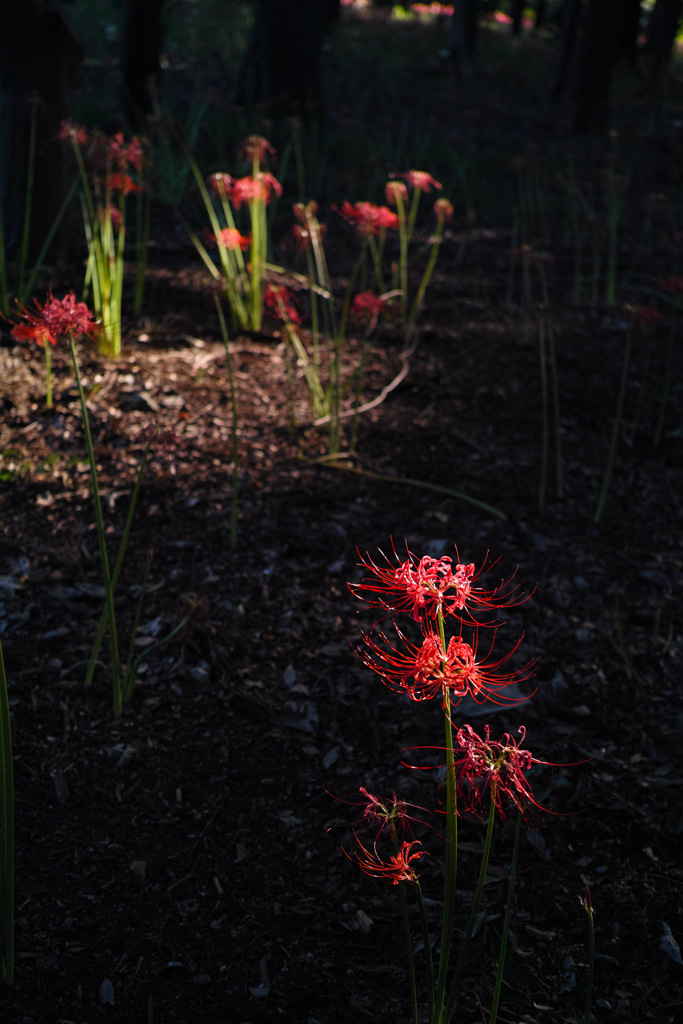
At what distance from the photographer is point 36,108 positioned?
3.56 m

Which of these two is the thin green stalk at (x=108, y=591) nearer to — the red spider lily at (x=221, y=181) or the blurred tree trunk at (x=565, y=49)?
the red spider lily at (x=221, y=181)

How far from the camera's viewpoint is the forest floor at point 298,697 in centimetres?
141

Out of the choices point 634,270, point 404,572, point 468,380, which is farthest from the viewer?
point 634,270

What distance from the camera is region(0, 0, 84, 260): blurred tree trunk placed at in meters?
3.59

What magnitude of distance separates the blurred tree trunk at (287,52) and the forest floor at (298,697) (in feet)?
15.4

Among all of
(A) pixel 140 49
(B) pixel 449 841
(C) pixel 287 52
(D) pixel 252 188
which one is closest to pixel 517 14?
(C) pixel 287 52

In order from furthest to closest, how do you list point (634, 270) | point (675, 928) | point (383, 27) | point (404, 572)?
point (383, 27) → point (634, 270) → point (675, 928) → point (404, 572)

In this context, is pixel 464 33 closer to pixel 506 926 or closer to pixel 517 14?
pixel 517 14

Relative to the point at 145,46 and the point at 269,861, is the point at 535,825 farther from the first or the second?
the point at 145,46

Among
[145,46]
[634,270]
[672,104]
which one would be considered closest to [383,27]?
[672,104]

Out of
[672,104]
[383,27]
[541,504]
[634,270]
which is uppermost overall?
[383,27]

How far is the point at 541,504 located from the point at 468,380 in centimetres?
102

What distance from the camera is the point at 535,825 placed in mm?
1675

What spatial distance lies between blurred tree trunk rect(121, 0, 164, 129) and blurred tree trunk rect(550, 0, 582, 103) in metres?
5.87
